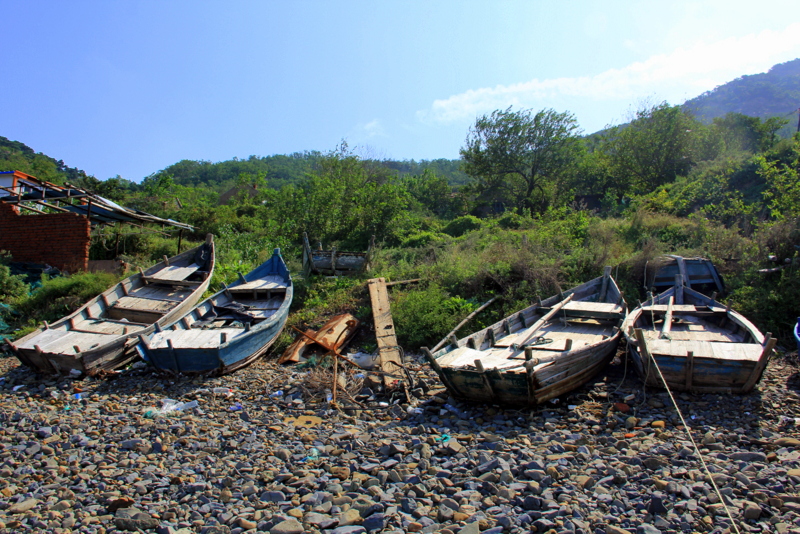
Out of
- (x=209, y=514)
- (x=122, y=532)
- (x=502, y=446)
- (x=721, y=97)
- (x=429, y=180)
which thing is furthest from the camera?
(x=721, y=97)

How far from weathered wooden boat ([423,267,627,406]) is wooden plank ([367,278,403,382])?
1.33 metres

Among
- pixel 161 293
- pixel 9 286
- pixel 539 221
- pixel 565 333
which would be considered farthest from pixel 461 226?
pixel 9 286

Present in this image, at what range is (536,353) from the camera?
22.5 feet

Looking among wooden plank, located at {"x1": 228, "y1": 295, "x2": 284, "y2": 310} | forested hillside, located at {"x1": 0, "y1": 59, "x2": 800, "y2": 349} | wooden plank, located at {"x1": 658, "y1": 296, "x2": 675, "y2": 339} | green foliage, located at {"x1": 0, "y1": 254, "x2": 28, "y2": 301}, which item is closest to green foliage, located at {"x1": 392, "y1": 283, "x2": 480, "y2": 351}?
forested hillside, located at {"x1": 0, "y1": 59, "x2": 800, "y2": 349}

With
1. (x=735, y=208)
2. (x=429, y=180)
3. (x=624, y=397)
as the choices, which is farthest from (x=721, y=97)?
(x=624, y=397)

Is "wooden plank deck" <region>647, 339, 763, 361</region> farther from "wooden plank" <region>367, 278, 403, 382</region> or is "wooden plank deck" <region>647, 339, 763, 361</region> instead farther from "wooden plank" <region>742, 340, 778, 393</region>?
"wooden plank" <region>367, 278, 403, 382</region>

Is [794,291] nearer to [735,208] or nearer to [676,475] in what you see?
[735,208]

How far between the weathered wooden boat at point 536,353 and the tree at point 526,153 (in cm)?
2023

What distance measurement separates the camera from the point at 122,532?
3.76m

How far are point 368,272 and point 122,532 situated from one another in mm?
9419

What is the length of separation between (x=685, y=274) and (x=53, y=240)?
16105mm

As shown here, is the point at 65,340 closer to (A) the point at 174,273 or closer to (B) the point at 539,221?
(A) the point at 174,273

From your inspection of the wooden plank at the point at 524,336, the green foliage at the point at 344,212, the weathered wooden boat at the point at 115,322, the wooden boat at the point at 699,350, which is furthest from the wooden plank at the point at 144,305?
the wooden boat at the point at 699,350

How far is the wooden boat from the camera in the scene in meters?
5.87
